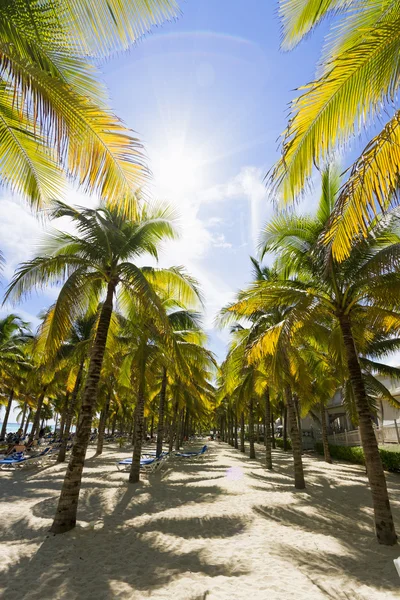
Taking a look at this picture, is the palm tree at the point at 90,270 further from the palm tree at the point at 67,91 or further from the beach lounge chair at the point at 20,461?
the beach lounge chair at the point at 20,461

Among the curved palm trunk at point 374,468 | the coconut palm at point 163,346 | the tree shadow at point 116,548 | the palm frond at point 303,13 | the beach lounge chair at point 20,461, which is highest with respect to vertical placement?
the palm frond at point 303,13

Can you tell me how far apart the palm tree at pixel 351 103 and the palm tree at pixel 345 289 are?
118 inches

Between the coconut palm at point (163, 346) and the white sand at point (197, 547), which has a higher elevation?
the coconut palm at point (163, 346)

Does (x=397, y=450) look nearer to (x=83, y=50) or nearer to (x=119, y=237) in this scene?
(x=119, y=237)

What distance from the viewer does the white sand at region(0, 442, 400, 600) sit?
4.55m

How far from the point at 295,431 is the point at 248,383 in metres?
7.51

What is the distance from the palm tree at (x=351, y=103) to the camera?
139 inches

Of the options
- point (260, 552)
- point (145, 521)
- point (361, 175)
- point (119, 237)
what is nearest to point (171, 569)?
point (260, 552)

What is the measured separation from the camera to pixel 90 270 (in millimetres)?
9430

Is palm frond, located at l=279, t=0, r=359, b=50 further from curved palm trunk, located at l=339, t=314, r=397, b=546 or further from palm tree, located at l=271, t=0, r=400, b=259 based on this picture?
curved palm trunk, located at l=339, t=314, r=397, b=546

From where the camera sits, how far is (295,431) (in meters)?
11.9

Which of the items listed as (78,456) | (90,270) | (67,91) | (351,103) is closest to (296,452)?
(78,456)

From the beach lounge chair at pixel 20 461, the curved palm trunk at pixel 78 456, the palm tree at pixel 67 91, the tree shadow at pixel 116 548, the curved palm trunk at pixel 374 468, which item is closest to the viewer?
the palm tree at pixel 67 91

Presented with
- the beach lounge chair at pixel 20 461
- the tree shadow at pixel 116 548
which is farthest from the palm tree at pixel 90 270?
the beach lounge chair at pixel 20 461
